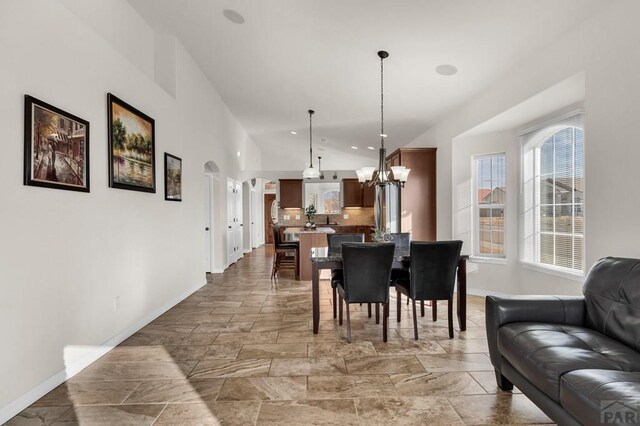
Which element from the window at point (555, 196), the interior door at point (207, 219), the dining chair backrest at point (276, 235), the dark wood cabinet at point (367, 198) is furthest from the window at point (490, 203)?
the dark wood cabinet at point (367, 198)

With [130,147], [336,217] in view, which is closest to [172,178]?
[130,147]

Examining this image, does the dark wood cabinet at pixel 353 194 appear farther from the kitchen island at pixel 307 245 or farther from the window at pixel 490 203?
the window at pixel 490 203

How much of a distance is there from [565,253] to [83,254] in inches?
190

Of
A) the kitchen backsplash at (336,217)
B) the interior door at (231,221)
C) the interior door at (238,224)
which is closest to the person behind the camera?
the interior door at (231,221)

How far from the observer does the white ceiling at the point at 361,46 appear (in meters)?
3.01

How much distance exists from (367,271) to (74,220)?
2423 millimetres

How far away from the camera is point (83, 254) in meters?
2.71

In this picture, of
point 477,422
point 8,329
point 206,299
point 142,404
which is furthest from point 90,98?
point 477,422

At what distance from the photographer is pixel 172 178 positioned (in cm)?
442

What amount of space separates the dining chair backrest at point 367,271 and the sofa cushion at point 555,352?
1155 millimetres

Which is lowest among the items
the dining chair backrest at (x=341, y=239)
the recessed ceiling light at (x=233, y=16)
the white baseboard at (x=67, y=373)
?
the white baseboard at (x=67, y=373)

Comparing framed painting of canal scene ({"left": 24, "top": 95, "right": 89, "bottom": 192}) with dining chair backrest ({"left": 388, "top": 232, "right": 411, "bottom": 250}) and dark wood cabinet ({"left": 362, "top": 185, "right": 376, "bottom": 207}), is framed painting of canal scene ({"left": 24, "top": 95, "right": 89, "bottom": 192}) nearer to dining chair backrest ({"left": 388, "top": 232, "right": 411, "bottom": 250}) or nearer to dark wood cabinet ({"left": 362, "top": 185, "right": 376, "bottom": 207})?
dining chair backrest ({"left": 388, "top": 232, "right": 411, "bottom": 250})

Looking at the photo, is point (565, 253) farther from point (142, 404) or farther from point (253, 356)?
point (142, 404)

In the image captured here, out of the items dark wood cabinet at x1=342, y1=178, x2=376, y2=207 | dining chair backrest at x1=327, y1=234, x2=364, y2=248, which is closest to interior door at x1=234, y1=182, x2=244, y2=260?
dark wood cabinet at x1=342, y1=178, x2=376, y2=207
